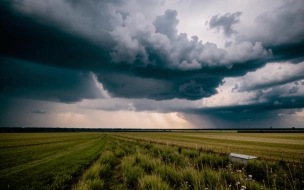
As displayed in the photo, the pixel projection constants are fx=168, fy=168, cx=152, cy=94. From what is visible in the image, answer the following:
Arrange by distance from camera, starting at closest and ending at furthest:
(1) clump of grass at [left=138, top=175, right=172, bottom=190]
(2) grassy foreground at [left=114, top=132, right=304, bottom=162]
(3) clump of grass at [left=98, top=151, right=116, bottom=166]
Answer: (1) clump of grass at [left=138, top=175, right=172, bottom=190] < (3) clump of grass at [left=98, top=151, right=116, bottom=166] < (2) grassy foreground at [left=114, top=132, right=304, bottom=162]

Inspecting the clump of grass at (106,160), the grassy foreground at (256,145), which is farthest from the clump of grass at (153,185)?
the clump of grass at (106,160)

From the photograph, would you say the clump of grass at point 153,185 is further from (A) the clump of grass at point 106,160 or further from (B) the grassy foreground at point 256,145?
(A) the clump of grass at point 106,160

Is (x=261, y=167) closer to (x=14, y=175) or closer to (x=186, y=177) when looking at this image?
(x=186, y=177)

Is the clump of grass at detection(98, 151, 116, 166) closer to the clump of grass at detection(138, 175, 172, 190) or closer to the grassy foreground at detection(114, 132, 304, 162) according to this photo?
the grassy foreground at detection(114, 132, 304, 162)

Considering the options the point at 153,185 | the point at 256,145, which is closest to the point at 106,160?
the point at 153,185

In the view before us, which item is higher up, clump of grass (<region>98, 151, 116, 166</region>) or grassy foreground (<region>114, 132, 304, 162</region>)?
clump of grass (<region>98, 151, 116, 166</region>)

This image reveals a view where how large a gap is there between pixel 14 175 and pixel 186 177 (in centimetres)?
1052

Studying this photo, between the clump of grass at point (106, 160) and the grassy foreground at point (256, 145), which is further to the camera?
the grassy foreground at point (256, 145)

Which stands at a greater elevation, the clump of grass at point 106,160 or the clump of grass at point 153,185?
the clump of grass at point 153,185

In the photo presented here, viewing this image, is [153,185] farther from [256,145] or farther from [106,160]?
[256,145]

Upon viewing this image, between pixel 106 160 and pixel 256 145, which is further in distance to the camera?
pixel 256 145

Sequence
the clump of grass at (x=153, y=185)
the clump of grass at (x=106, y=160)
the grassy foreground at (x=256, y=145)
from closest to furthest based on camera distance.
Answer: the clump of grass at (x=153, y=185) → the clump of grass at (x=106, y=160) → the grassy foreground at (x=256, y=145)

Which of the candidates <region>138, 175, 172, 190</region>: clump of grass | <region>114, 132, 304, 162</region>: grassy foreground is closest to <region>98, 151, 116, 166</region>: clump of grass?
<region>114, 132, 304, 162</region>: grassy foreground

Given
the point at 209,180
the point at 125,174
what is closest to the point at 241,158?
the point at 209,180
